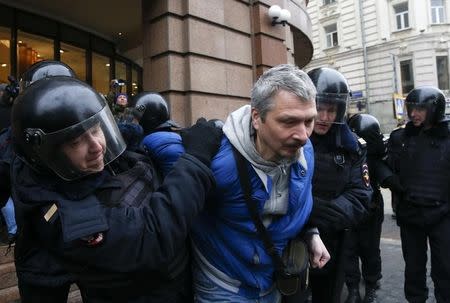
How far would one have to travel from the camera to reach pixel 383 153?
4.71 m

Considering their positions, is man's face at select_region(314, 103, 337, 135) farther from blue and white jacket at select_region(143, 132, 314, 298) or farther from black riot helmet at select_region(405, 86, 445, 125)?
black riot helmet at select_region(405, 86, 445, 125)

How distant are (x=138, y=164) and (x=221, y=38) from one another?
605 centimetres

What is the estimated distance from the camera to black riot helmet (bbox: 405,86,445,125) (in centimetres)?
406

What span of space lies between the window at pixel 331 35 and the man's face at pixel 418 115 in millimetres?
29218

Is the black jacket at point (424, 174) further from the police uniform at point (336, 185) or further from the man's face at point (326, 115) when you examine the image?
the man's face at point (326, 115)

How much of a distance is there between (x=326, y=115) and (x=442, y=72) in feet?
92.3

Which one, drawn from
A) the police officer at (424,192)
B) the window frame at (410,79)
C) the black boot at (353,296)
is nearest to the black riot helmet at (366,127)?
the police officer at (424,192)

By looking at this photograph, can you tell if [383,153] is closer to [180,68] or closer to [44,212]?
[180,68]

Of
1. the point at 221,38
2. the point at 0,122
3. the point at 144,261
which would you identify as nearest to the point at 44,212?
the point at 144,261

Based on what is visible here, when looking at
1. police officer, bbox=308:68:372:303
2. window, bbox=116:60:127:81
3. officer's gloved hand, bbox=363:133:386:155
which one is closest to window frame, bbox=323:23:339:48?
window, bbox=116:60:127:81

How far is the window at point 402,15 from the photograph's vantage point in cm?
2758

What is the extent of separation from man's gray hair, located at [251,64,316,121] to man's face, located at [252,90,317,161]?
19 millimetres

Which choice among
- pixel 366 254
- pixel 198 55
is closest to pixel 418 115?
pixel 366 254

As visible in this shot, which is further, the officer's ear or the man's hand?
the man's hand
